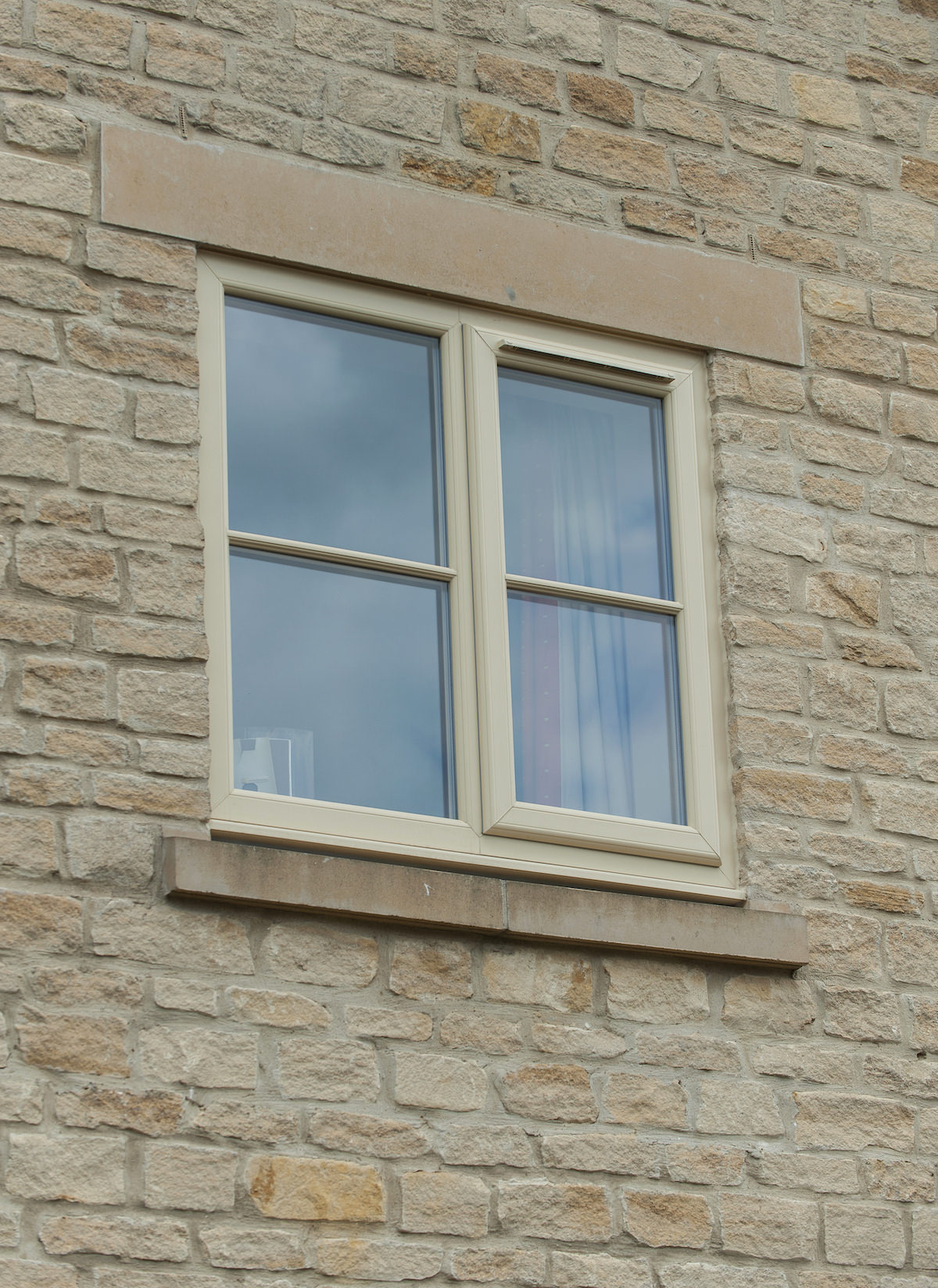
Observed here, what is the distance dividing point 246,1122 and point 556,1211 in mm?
827

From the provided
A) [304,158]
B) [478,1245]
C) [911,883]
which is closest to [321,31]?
[304,158]

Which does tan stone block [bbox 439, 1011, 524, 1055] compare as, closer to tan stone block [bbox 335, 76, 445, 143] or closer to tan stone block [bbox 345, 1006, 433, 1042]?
tan stone block [bbox 345, 1006, 433, 1042]

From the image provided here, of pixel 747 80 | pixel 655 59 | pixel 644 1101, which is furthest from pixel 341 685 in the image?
pixel 747 80

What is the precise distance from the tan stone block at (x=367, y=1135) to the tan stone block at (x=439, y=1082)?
0.07 m

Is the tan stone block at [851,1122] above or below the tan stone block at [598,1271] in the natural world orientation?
above

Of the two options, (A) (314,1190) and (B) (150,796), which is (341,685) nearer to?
(B) (150,796)

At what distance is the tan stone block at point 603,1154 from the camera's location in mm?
5020

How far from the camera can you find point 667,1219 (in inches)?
200

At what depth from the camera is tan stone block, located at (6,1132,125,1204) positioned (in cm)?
447

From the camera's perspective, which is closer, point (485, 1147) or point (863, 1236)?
point (485, 1147)

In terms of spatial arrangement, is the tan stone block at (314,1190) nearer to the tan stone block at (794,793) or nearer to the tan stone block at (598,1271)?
the tan stone block at (598,1271)

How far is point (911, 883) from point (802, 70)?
274 cm

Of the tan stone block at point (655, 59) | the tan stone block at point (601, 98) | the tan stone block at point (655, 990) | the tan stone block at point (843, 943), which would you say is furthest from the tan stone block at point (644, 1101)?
the tan stone block at point (655, 59)

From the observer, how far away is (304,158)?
5.80 metres
